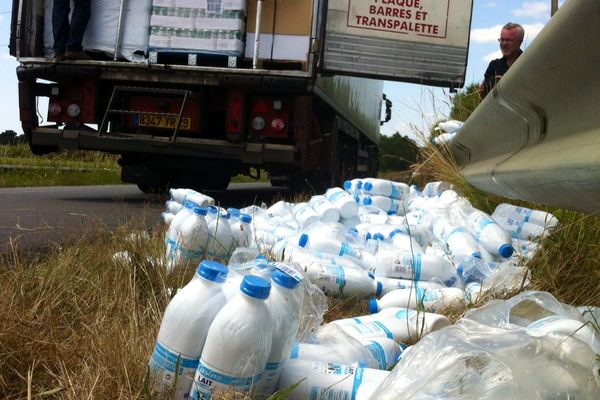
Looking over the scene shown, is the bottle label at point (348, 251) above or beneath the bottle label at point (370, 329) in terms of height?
beneath

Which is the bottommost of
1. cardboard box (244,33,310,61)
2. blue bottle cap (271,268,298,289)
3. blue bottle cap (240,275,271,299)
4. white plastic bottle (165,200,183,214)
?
white plastic bottle (165,200,183,214)

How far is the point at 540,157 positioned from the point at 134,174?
25.5ft

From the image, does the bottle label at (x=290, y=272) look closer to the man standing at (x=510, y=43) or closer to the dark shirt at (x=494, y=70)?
the man standing at (x=510, y=43)

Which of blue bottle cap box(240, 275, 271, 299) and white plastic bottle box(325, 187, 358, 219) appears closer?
blue bottle cap box(240, 275, 271, 299)

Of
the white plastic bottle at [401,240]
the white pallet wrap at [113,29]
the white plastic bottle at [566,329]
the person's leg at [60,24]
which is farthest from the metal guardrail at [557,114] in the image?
the person's leg at [60,24]

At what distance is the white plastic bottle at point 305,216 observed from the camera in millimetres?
5005

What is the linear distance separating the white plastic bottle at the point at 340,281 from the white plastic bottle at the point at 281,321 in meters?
1.22

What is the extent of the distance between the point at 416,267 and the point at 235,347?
1.99m

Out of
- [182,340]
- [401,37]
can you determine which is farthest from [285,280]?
[401,37]

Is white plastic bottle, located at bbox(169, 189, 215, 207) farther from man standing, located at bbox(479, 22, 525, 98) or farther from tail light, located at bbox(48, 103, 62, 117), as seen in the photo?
tail light, located at bbox(48, 103, 62, 117)

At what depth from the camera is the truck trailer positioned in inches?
295

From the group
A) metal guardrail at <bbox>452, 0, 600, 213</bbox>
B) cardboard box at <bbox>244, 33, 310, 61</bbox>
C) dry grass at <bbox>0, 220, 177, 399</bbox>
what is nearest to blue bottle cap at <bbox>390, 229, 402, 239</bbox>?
metal guardrail at <bbox>452, 0, 600, 213</bbox>

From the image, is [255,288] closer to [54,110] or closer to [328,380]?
[328,380]

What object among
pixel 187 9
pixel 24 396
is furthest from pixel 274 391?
pixel 187 9
